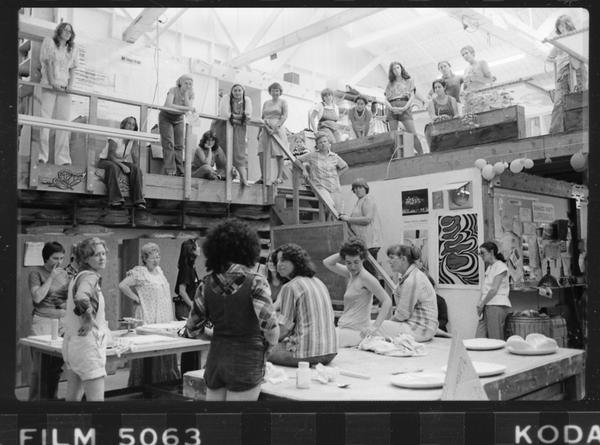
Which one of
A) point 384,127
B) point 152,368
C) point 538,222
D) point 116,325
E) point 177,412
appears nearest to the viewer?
point 177,412

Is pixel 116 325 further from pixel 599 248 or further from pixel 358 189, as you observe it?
pixel 599 248

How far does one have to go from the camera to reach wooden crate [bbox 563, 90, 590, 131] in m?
1.33

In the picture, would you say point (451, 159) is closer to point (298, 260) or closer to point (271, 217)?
point (271, 217)

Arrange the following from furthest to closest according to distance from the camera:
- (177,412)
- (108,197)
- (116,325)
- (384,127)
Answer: (384,127) → (116,325) → (108,197) → (177,412)

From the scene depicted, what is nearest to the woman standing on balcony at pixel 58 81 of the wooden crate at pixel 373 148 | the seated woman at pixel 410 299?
the seated woman at pixel 410 299

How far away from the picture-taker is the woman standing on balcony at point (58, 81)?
159 cm

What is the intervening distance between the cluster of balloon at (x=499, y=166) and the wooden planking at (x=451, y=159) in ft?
0.59

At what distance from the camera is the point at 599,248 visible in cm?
128

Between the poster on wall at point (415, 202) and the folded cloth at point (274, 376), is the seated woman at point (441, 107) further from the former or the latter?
the folded cloth at point (274, 376)

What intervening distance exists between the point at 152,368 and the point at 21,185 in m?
2.45

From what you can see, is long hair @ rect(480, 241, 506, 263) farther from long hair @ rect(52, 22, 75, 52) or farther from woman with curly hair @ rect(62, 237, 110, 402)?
long hair @ rect(52, 22, 75, 52)

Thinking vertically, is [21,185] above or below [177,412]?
above

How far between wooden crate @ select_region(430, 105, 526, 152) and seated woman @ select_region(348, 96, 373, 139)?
722mm

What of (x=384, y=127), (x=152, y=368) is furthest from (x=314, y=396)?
(x=384, y=127)
